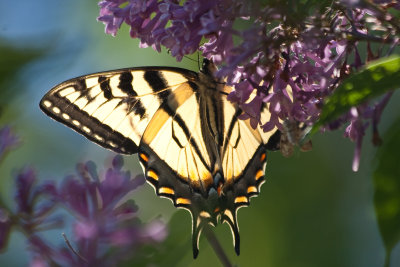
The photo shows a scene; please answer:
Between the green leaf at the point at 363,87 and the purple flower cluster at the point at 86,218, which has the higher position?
the green leaf at the point at 363,87

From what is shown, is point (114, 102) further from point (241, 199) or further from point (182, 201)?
point (241, 199)

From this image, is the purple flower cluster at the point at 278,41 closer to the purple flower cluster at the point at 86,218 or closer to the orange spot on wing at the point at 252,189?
the purple flower cluster at the point at 86,218

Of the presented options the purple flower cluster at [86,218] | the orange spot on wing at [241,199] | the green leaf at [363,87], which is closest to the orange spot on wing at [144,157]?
the orange spot on wing at [241,199]

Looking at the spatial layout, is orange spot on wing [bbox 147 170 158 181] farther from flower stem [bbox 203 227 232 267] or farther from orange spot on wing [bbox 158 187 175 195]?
flower stem [bbox 203 227 232 267]

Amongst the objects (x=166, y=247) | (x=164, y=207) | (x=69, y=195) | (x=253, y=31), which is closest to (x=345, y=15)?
(x=253, y=31)

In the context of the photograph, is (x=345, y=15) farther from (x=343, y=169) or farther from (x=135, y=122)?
(x=343, y=169)

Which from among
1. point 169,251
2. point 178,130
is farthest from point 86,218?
point 178,130
